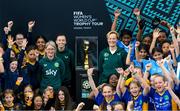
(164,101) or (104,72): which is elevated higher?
(104,72)

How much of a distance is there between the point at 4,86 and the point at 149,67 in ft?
10.2

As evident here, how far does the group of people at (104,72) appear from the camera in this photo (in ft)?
44.1

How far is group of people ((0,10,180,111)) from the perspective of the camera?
13.4m

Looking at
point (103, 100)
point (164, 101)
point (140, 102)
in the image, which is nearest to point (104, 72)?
point (103, 100)

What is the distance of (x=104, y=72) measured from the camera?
15.2m

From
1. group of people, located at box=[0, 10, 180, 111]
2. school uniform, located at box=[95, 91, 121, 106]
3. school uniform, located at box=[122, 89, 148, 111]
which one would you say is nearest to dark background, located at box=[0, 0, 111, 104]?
Result: group of people, located at box=[0, 10, 180, 111]

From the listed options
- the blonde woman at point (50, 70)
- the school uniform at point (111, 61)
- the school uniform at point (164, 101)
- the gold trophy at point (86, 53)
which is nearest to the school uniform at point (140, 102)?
the school uniform at point (164, 101)

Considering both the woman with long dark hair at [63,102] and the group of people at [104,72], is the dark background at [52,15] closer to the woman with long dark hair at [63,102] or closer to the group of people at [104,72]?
the group of people at [104,72]

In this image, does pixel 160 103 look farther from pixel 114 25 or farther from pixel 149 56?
pixel 114 25

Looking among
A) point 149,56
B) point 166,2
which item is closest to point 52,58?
point 149,56

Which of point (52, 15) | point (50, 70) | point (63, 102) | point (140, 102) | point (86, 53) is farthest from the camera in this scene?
point (52, 15)

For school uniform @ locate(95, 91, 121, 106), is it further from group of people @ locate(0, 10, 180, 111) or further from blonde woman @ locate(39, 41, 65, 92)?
blonde woman @ locate(39, 41, 65, 92)

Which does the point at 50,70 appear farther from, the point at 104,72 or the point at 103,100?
the point at 103,100

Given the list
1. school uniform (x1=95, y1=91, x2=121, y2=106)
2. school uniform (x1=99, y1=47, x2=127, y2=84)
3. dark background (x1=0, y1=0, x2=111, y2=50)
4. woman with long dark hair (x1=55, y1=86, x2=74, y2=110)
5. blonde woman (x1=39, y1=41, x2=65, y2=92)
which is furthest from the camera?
dark background (x1=0, y1=0, x2=111, y2=50)
